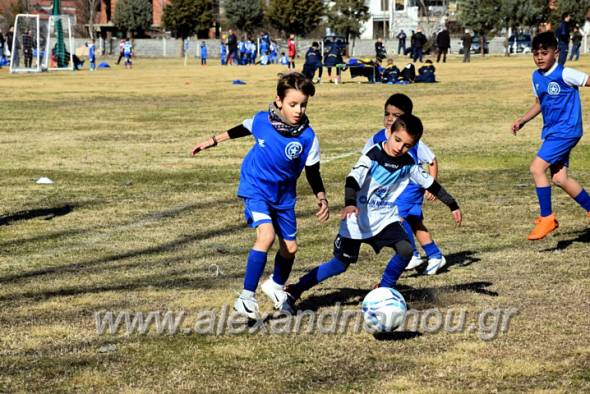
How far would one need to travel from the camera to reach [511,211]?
39.2ft

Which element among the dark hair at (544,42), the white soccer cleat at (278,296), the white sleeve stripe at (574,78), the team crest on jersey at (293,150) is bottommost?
the white soccer cleat at (278,296)

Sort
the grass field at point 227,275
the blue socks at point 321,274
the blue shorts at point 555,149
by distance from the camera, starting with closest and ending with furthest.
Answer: the grass field at point 227,275, the blue socks at point 321,274, the blue shorts at point 555,149

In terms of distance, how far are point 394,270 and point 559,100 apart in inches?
146

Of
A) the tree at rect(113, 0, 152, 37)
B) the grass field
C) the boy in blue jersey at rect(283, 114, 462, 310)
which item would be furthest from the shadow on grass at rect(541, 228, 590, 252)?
the tree at rect(113, 0, 152, 37)

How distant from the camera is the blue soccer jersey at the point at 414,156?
8.38 metres

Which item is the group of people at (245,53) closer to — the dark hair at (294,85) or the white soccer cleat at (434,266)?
the white soccer cleat at (434,266)

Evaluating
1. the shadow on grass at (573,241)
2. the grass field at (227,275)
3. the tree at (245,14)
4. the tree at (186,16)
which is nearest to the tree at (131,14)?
the tree at (186,16)

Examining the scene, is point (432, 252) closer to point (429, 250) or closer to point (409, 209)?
point (429, 250)

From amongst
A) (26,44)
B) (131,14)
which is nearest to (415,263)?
(26,44)

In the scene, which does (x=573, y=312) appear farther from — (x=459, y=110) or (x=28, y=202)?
(x=459, y=110)

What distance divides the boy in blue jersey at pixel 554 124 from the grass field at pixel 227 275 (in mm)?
394

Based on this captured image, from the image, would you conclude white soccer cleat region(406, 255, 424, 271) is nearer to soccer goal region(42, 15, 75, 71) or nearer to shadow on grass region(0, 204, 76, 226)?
shadow on grass region(0, 204, 76, 226)

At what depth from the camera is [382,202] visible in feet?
23.4

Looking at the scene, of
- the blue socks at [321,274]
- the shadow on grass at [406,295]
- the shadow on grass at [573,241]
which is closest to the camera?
the blue socks at [321,274]
